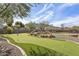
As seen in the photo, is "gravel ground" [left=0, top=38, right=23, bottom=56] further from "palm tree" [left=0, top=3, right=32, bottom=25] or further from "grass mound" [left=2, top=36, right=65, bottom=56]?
"palm tree" [left=0, top=3, right=32, bottom=25]

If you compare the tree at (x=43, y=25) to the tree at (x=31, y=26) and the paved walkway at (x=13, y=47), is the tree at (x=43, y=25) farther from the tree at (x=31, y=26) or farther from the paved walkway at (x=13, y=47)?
the paved walkway at (x=13, y=47)

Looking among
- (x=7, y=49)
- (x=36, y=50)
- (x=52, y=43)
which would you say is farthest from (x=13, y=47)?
(x=52, y=43)

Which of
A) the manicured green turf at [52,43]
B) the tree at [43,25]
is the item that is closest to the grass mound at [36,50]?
the manicured green turf at [52,43]

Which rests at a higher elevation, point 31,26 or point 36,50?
point 31,26

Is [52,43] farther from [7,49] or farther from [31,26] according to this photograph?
[7,49]

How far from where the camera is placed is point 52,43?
1.38 metres

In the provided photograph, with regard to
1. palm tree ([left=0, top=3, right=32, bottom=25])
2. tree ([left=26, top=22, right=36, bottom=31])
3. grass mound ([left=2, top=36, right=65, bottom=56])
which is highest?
palm tree ([left=0, top=3, right=32, bottom=25])

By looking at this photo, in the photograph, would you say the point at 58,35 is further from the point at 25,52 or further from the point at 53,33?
the point at 25,52

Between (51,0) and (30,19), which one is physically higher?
(51,0)

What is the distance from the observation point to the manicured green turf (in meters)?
1.35

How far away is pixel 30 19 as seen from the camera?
4.58ft

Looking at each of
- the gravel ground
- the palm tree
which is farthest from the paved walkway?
the palm tree

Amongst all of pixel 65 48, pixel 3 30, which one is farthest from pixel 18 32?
pixel 65 48

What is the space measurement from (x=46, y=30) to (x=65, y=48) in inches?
7.0
